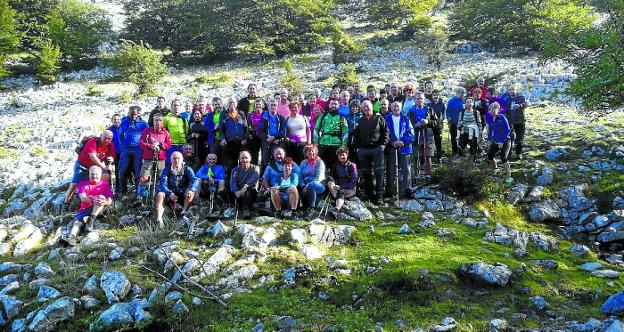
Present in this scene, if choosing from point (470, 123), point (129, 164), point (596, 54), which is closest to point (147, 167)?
point (129, 164)

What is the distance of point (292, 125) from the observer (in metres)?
10.0

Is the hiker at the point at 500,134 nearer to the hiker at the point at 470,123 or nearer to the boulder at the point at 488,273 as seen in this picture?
the hiker at the point at 470,123

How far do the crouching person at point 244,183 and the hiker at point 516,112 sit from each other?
24.1 ft

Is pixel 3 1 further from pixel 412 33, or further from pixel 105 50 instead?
pixel 412 33

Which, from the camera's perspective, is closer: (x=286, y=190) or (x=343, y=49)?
(x=286, y=190)

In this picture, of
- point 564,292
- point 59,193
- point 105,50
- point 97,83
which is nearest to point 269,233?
point 564,292

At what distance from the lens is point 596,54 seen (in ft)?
37.0

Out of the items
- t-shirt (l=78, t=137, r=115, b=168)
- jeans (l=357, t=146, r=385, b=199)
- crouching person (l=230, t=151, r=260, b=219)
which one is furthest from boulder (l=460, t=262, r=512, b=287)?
t-shirt (l=78, t=137, r=115, b=168)

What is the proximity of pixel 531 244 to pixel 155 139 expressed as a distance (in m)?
8.23

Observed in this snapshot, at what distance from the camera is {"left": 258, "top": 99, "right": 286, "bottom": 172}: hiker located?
10109mm

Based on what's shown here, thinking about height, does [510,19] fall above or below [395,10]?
below

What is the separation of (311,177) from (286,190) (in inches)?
23.9

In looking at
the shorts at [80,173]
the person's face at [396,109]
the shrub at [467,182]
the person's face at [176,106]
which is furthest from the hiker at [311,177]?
the shorts at [80,173]

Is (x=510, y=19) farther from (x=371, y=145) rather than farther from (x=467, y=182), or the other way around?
(x=371, y=145)
